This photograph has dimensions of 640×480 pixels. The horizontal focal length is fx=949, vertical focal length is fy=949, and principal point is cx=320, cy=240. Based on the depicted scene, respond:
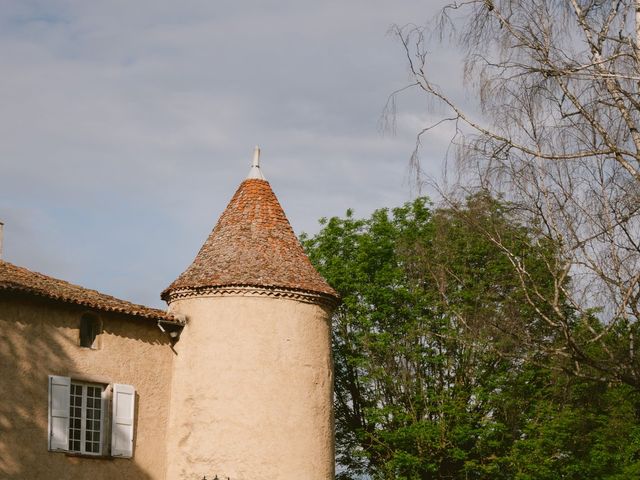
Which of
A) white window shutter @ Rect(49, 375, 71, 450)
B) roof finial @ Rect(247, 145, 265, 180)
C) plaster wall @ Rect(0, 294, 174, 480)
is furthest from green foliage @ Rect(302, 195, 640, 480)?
white window shutter @ Rect(49, 375, 71, 450)

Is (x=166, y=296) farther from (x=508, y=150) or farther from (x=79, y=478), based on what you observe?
(x=508, y=150)

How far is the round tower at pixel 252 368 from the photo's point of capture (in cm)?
1912

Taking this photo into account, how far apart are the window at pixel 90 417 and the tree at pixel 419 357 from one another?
30.5ft

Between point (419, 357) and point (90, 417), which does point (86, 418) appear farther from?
point (419, 357)

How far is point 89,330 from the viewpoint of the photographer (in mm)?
19344

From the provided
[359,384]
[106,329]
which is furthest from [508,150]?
[359,384]

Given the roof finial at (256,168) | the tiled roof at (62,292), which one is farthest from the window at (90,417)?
the roof finial at (256,168)

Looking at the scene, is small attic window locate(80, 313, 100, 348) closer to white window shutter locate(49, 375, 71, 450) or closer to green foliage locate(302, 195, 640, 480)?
white window shutter locate(49, 375, 71, 450)

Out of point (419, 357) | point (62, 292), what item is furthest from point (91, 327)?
point (419, 357)

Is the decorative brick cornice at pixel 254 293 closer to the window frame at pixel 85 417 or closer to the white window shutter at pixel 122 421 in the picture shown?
the white window shutter at pixel 122 421

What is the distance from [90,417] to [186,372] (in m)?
2.23

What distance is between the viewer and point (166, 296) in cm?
2111

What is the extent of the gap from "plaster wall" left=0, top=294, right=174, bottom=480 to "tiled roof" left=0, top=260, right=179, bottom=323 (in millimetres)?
238

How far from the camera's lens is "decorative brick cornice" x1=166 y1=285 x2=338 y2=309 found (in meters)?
19.8
